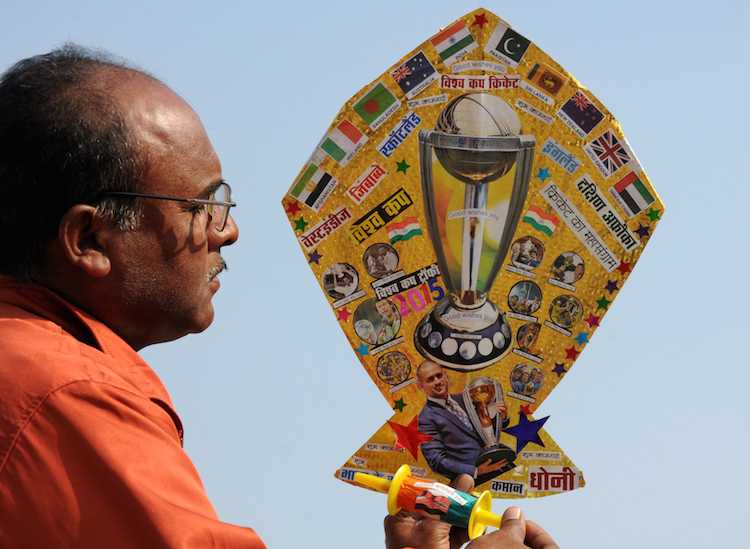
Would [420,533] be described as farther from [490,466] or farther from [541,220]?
[541,220]

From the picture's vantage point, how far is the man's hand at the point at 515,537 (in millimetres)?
4062

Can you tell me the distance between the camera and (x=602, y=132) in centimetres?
611

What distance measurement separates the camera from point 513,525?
13.8ft

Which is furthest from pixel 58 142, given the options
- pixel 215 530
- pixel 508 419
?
pixel 508 419

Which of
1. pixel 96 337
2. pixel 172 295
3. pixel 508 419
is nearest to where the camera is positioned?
pixel 96 337

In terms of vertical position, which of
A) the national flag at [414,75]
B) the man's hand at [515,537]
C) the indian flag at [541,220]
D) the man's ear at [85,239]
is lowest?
the man's hand at [515,537]

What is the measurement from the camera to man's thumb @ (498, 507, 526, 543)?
13.6 feet

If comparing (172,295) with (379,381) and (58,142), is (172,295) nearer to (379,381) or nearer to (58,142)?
(58,142)

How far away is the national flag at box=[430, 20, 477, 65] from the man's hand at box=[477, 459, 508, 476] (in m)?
1.80

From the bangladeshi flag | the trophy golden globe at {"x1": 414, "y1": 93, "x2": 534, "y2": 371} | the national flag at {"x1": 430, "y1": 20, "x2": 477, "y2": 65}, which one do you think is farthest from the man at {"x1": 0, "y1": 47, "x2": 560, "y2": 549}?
the national flag at {"x1": 430, "y1": 20, "x2": 477, "y2": 65}

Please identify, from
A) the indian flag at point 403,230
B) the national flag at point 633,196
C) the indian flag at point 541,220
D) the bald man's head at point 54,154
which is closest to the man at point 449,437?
the indian flag at point 403,230

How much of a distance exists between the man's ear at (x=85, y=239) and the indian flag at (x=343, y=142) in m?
2.11

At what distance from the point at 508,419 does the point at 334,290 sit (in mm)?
948

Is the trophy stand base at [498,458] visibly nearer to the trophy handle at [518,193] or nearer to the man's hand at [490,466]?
the man's hand at [490,466]
